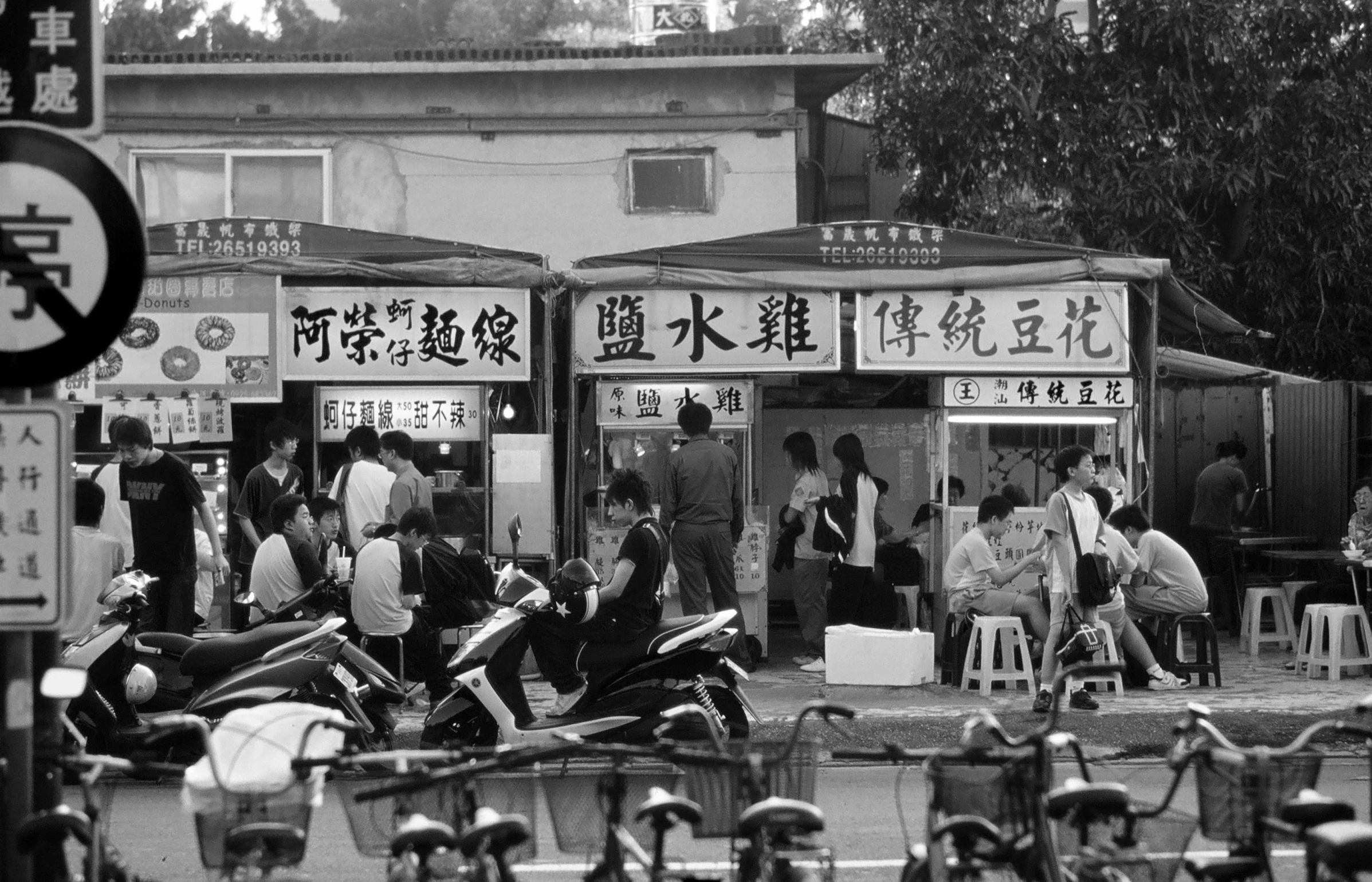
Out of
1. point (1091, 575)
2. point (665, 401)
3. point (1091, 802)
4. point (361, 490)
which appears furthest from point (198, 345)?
point (1091, 802)

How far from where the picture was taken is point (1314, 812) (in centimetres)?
444

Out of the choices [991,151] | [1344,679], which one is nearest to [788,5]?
[991,151]

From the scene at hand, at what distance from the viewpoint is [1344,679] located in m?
12.7

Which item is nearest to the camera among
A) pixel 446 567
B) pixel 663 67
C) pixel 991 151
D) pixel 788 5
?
pixel 446 567

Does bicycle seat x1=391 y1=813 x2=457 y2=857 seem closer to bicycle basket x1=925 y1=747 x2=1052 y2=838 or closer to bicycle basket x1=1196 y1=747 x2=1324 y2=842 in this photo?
bicycle basket x1=925 y1=747 x2=1052 y2=838

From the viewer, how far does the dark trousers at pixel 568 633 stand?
8.95 m

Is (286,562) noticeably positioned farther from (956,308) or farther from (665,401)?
(956,308)

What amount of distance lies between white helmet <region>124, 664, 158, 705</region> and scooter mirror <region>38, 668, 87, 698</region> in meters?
5.02

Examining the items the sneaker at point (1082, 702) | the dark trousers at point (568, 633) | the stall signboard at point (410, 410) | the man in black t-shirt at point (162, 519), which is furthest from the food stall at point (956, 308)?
the dark trousers at point (568, 633)

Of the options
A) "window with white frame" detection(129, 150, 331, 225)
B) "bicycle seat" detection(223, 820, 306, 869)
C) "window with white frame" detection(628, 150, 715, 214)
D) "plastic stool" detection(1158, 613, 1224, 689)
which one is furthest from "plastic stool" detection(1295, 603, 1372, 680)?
"window with white frame" detection(129, 150, 331, 225)

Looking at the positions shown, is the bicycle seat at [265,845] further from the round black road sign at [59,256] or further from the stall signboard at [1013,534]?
the stall signboard at [1013,534]

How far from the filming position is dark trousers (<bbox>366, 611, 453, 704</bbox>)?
1060 cm

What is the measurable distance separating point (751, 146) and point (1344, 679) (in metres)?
8.40

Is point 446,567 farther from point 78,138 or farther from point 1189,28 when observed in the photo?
point 1189,28
